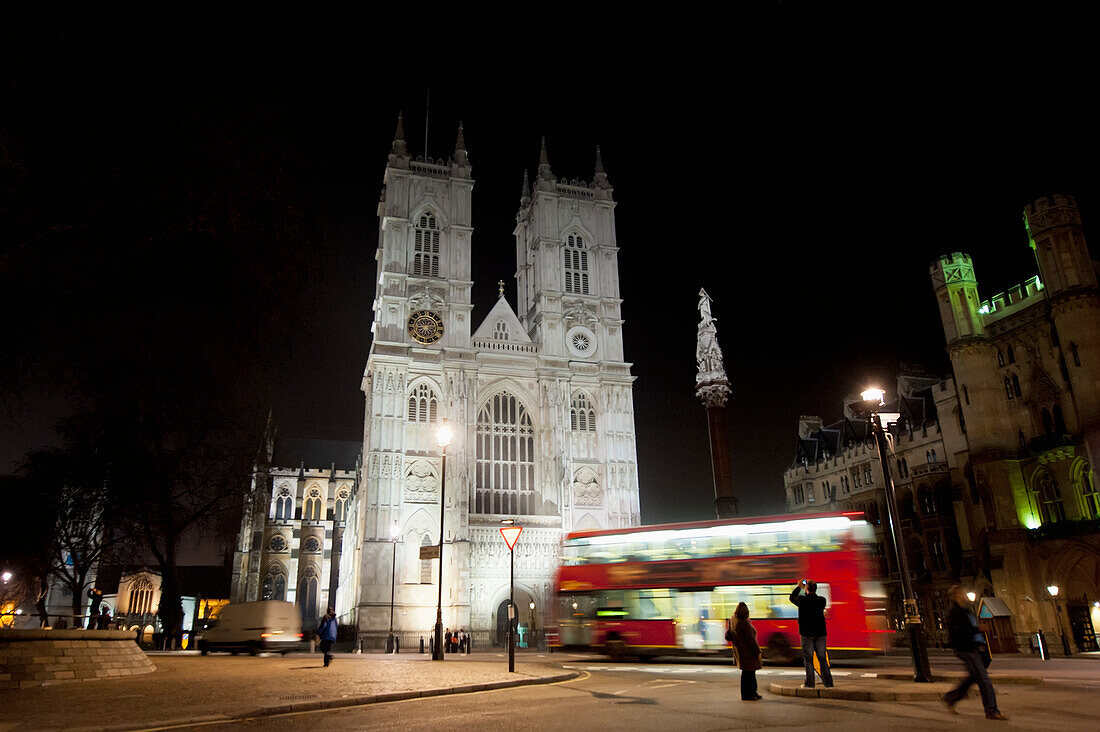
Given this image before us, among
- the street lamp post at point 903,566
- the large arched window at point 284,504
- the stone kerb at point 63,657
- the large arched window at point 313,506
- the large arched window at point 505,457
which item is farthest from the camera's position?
the large arched window at point 313,506

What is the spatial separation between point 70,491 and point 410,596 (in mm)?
18472

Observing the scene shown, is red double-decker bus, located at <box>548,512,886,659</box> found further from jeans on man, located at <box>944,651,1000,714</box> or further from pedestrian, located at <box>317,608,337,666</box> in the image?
jeans on man, located at <box>944,651,1000,714</box>

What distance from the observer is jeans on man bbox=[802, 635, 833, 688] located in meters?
11.1

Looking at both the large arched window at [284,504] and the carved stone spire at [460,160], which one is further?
the large arched window at [284,504]

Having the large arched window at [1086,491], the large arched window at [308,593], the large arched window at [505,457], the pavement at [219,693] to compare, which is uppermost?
the large arched window at [505,457]

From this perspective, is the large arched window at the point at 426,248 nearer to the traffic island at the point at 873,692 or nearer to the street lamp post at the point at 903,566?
the street lamp post at the point at 903,566

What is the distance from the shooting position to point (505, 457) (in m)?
47.9

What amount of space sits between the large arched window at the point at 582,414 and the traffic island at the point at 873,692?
38310mm

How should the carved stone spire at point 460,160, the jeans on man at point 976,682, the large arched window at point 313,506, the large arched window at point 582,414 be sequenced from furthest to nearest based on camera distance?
the large arched window at point 313,506 → the carved stone spire at point 460,160 → the large arched window at point 582,414 → the jeans on man at point 976,682

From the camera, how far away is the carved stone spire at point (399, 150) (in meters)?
51.5

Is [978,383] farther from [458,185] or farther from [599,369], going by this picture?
[458,185]

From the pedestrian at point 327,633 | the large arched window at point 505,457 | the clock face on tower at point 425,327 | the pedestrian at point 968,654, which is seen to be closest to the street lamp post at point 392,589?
the large arched window at point 505,457

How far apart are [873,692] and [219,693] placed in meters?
9.49

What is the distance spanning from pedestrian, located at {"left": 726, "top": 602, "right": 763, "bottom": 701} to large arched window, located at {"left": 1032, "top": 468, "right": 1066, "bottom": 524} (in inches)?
1079
